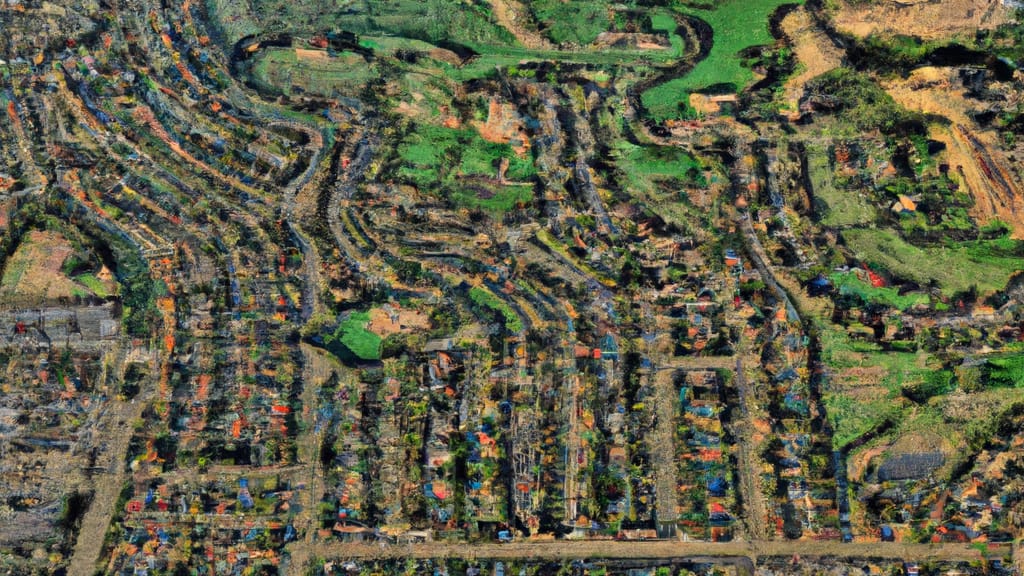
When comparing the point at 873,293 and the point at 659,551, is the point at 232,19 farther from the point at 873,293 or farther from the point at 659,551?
the point at 873,293

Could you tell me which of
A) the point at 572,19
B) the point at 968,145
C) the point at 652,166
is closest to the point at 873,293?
the point at 968,145

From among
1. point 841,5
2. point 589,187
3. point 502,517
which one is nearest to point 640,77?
point 589,187

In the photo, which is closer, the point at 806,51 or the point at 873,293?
the point at 873,293

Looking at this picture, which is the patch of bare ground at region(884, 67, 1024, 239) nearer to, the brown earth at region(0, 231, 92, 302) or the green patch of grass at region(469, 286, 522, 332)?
the green patch of grass at region(469, 286, 522, 332)

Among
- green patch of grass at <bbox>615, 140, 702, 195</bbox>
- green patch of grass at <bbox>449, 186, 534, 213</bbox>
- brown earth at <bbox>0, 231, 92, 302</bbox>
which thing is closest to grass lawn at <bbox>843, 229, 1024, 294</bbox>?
green patch of grass at <bbox>615, 140, 702, 195</bbox>

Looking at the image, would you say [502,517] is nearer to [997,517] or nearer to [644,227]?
[644,227]

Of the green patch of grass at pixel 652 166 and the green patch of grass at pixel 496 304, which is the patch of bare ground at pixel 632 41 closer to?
the green patch of grass at pixel 652 166
